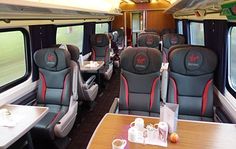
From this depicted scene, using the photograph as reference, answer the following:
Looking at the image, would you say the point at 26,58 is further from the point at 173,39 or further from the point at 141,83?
the point at 173,39

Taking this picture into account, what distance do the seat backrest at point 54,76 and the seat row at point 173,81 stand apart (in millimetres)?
927

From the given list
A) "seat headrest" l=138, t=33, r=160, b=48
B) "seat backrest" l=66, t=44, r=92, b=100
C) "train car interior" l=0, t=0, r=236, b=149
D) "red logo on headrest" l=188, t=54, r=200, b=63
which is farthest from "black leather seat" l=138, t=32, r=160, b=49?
"red logo on headrest" l=188, t=54, r=200, b=63

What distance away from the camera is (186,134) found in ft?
5.94

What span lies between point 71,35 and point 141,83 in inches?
136

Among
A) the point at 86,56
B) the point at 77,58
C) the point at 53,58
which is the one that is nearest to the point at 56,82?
the point at 53,58

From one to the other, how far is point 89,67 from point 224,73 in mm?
2867

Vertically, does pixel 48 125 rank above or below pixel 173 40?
below

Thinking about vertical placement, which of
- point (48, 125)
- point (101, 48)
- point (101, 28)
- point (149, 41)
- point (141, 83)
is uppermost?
point (101, 28)

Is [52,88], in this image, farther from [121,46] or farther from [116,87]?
[121,46]

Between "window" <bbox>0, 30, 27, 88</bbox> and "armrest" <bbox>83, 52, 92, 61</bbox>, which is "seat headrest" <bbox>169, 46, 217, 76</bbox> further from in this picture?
"armrest" <bbox>83, 52, 92, 61</bbox>

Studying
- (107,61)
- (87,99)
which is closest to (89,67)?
(87,99)

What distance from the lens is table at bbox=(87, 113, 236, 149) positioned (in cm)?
166

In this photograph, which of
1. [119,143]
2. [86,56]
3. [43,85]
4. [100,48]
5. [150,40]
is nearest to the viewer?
[119,143]

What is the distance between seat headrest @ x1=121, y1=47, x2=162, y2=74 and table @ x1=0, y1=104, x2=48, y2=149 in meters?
1.13
